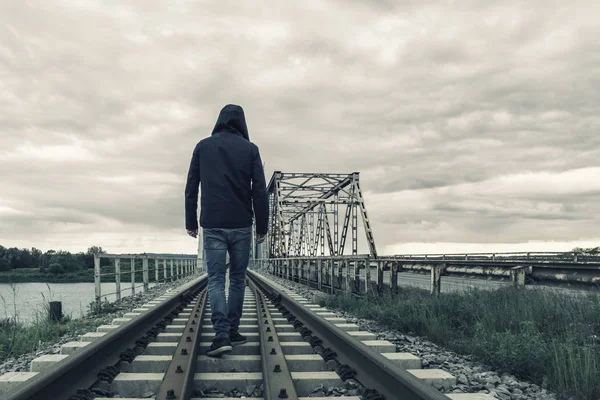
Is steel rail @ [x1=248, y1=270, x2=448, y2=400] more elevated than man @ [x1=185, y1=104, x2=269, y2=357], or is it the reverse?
man @ [x1=185, y1=104, x2=269, y2=357]

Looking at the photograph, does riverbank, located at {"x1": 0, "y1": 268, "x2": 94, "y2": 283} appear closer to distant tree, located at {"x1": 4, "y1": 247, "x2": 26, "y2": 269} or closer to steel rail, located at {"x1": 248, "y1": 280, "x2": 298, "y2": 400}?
distant tree, located at {"x1": 4, "y1": 247, "x2": 26, "y2": 269}

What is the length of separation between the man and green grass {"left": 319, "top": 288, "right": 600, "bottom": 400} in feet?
6.97

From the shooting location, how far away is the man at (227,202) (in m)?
4.26

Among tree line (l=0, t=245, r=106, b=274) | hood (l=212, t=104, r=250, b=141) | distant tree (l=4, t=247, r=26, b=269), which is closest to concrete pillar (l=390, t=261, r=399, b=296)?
hood (l=212, t=104, r=250, b=141)

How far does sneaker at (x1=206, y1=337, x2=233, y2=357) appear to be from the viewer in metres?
3.84

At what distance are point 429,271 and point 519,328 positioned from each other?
5.73ft

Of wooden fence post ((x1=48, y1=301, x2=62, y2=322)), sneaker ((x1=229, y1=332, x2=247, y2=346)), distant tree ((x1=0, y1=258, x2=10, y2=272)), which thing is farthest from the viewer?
distant tree ((x1=0, y1=258, x2=10, y2=272))

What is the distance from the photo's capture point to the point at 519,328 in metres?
4.96

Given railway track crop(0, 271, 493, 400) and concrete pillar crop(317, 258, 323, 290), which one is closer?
railway track crop(0, 271, 493, 400)

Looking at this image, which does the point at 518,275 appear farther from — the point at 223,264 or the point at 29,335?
the point at 29,335

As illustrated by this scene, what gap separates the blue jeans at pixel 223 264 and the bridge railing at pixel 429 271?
2724 mm

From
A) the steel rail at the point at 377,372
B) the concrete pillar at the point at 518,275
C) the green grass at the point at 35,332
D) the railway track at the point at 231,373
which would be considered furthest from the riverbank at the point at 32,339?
the concrete pillar at the point at 518,275

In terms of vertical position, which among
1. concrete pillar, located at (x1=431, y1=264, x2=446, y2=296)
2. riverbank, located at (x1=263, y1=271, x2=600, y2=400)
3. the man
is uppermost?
the man

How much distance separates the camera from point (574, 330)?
433 cm
